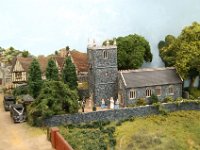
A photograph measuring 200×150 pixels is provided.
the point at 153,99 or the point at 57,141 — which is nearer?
the point at 57,141

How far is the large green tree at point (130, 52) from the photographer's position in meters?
61.6

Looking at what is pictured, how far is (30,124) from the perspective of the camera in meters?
45.9

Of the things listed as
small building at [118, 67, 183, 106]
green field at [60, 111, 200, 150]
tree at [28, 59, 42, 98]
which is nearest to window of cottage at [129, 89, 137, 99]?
small building at [118, 67, 183, 106]

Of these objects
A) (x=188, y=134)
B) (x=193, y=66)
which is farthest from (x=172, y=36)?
(x=188, y=134)

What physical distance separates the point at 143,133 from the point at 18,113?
467 inches

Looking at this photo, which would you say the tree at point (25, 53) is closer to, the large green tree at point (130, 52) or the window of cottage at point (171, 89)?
the large green tree at point (130, 52)

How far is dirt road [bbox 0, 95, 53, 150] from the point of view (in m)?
39.3

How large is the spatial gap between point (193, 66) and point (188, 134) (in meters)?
9.35

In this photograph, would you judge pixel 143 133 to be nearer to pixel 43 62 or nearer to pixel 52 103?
pixel 52 103

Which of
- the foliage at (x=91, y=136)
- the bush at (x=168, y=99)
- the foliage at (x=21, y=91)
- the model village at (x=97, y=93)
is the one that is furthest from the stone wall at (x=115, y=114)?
the foliage at (x=21, y=91)

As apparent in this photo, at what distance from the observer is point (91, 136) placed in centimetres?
4472

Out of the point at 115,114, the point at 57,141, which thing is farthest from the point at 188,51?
the point at 57,141

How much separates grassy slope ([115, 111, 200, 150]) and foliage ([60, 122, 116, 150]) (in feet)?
2.77

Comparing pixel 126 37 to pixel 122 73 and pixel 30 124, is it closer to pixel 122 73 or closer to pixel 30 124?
pixel 122 73
